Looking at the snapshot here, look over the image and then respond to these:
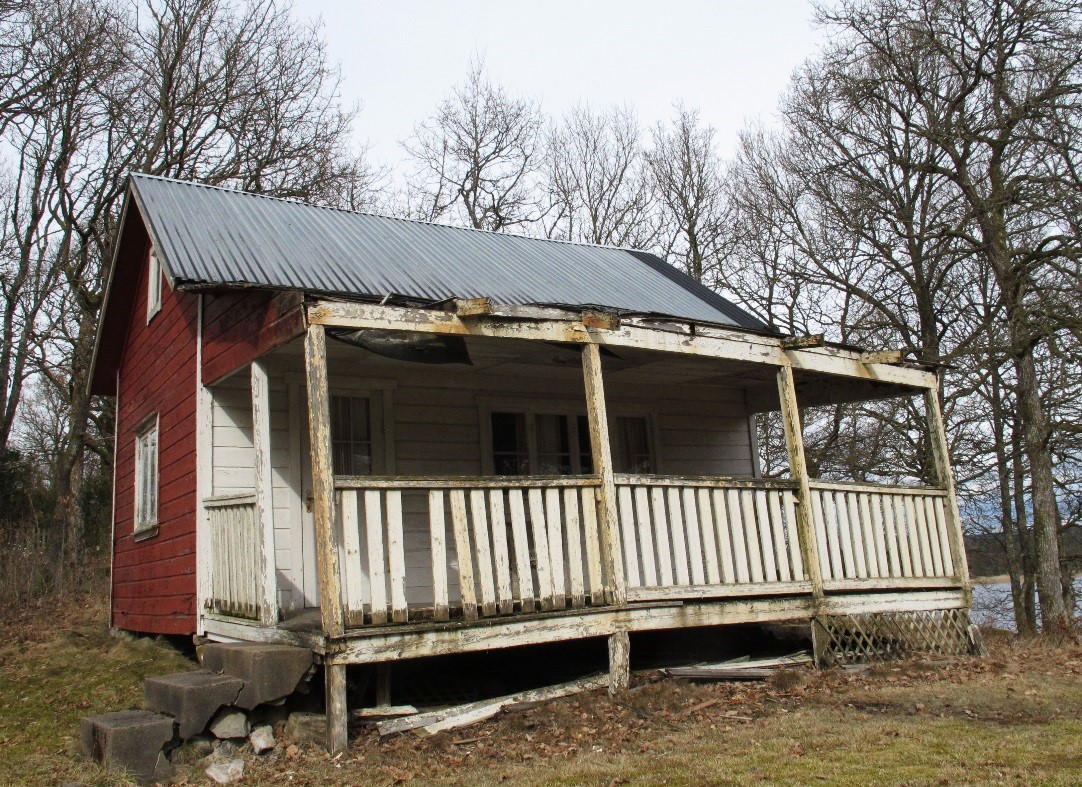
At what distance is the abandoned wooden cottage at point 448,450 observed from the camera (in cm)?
748

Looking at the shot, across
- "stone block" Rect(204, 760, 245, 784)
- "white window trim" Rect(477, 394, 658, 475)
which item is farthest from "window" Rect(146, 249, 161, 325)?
"stone block" Rect(204, 760, 245, 784)

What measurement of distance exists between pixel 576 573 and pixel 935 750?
2.98 meters

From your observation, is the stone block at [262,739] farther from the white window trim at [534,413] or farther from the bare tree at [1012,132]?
the bare tree at [1012,132]

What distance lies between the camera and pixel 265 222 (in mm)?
11141

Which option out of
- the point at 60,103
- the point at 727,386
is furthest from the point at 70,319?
the point at 727,386

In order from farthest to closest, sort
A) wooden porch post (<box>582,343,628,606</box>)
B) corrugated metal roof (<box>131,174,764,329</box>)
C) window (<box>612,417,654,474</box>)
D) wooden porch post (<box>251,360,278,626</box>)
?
window (<box>612,417,654,474</box>)
corrugated metal roof (<box>131,174,764,329</box>)
wooden porch post (<box>582,343,628,606</box>)
wooden porch post (<box>251,360,278,626</box>)

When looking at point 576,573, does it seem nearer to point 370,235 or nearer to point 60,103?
point 370,235

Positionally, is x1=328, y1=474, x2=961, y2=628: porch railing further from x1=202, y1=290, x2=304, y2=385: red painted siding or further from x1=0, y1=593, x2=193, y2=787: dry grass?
x1=0, y1=593, x2=193, y2=787: dry grass

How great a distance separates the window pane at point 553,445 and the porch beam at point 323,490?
16.3ft

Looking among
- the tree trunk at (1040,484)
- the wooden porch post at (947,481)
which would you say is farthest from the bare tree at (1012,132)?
the wooden porch post at (947,481)

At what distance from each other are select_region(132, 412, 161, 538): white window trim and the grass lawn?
6.22 feet

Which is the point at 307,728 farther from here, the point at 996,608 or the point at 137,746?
the point at 996,608

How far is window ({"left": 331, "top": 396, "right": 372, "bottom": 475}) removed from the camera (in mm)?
10250

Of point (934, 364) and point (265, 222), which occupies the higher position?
point (265, 222)
